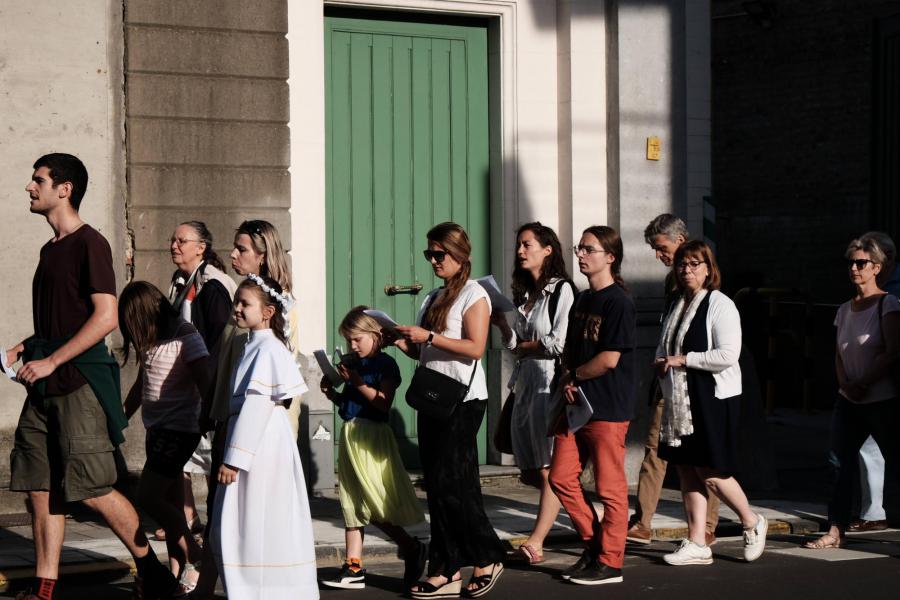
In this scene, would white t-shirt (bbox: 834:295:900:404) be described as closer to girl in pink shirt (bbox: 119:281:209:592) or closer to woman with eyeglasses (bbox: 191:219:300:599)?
woman with eyeglasses (bbox: 191:219:300:599)

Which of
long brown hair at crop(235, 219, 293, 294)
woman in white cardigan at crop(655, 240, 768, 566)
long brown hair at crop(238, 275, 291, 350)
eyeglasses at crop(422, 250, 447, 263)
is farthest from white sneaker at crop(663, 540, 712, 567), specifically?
long brown hair at crop(238, 275, 291, 350)

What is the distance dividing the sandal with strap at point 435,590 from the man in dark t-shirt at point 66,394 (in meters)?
1.25

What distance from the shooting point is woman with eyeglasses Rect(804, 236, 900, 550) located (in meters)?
9.05

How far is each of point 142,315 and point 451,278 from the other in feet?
5.06

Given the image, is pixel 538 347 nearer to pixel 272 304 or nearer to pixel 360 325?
pixel 360 325

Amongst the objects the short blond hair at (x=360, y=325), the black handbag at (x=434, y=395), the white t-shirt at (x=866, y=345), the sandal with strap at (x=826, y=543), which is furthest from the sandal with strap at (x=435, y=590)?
the white t-shirt at (x=866, y=345)

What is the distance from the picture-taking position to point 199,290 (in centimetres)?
862

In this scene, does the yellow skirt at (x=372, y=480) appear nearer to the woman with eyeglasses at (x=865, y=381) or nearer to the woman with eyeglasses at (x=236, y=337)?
the woman with eyeglasses at (x=236, y=337)

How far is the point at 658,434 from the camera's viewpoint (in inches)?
367

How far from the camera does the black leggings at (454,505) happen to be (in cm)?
759

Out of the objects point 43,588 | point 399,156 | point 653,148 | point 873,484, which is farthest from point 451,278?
point 653,148

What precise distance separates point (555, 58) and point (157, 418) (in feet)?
19.7

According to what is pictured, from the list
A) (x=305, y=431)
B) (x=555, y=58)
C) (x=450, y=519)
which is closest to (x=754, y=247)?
(x=555, y=58)

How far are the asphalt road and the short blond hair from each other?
130 cm
